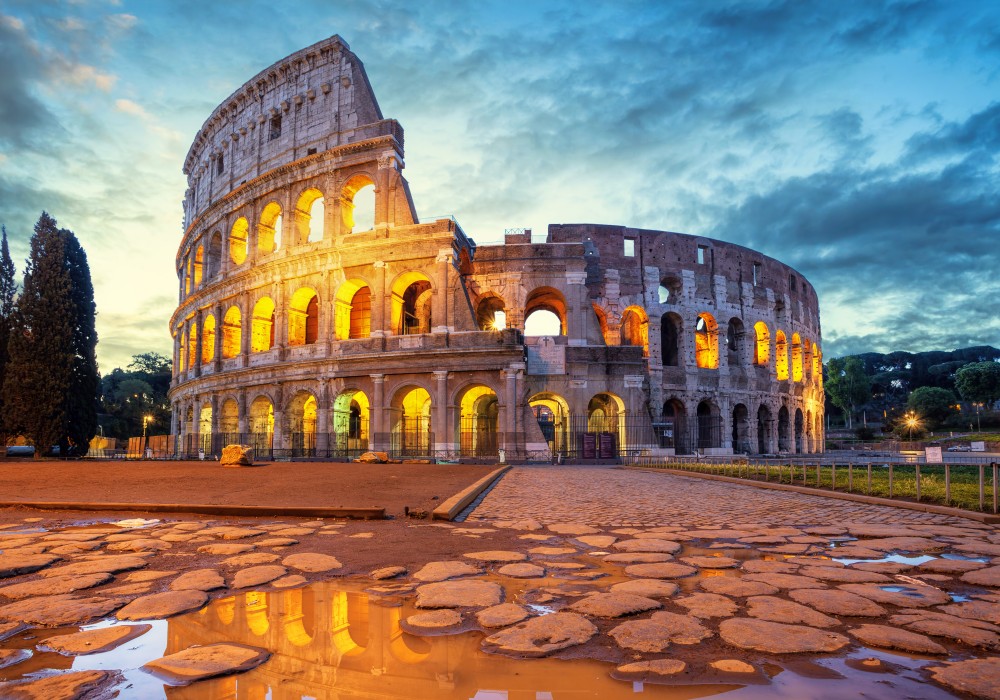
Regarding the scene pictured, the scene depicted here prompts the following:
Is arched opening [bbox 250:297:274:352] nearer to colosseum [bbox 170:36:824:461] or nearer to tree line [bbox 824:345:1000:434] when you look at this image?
colosseum [bbox 170:36:824:461]

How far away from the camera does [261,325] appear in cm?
2973

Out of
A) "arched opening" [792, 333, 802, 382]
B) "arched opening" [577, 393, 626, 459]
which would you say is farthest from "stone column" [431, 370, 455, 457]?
"arched opening" [792, 333, 802, 382]

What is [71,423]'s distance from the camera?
26.7 metres

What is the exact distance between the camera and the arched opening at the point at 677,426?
3092 cm

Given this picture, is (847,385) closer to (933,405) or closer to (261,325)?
(933,405)

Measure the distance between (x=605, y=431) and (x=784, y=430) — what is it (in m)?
16.6

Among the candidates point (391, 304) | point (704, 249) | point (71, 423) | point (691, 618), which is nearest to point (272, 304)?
point (391, 304)

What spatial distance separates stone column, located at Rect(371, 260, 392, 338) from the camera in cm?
2575

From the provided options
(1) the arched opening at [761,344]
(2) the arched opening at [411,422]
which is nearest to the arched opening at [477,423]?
(2) the arched opening at [411,422]

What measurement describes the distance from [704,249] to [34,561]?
112 feet

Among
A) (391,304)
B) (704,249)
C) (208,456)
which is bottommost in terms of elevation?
(208,456)

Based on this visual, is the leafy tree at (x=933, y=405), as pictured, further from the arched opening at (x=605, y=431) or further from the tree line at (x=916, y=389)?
the arched opening at (x=605, y=431)

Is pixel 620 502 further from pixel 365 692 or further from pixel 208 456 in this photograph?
pixel 208 456

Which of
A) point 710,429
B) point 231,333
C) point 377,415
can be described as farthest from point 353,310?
point 710,429
